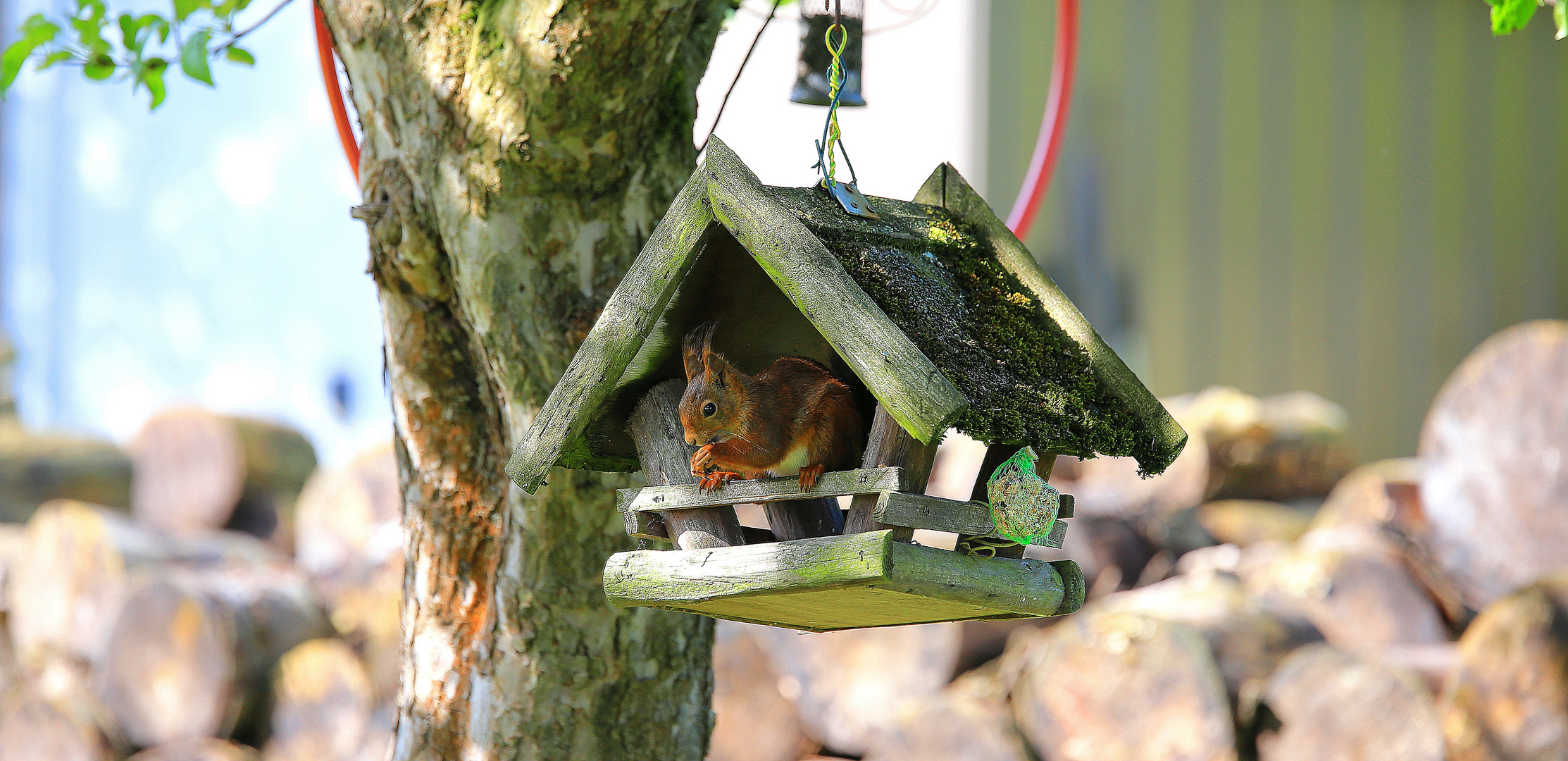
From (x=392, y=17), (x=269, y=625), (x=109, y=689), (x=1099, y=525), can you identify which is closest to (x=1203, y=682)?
(x=1099, y=525)

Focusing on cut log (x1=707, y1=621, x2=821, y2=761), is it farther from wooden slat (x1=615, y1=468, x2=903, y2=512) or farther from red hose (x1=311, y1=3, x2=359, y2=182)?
wooden slat (x1=615, y1=468, x2=903, y2=512)

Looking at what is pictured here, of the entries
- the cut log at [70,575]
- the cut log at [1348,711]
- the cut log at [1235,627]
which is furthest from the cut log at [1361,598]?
the cut log at [70,575]

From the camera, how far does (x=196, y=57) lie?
1744mm

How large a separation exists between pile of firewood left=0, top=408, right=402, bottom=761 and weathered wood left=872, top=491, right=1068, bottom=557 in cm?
265

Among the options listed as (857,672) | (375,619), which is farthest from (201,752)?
(857,672)

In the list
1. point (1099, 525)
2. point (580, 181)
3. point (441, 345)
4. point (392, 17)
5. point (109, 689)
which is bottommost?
→ point (109, 689)

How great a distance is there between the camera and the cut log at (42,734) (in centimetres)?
381

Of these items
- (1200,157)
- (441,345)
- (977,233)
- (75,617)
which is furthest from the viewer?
(1200,157)

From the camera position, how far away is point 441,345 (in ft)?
6.01

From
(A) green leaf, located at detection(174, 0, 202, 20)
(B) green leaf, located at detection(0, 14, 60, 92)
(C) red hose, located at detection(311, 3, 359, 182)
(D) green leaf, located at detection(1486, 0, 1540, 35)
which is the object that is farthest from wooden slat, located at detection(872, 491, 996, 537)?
(B) green leaf, located at detection(0, 14, 60, 92)

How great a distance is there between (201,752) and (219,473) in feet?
5.00

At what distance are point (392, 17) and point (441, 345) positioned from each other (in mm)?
448

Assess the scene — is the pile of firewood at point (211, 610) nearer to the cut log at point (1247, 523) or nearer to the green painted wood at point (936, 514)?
the cut log at point (1247, 523)

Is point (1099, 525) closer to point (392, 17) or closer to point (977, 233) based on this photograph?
point (977, 233)
